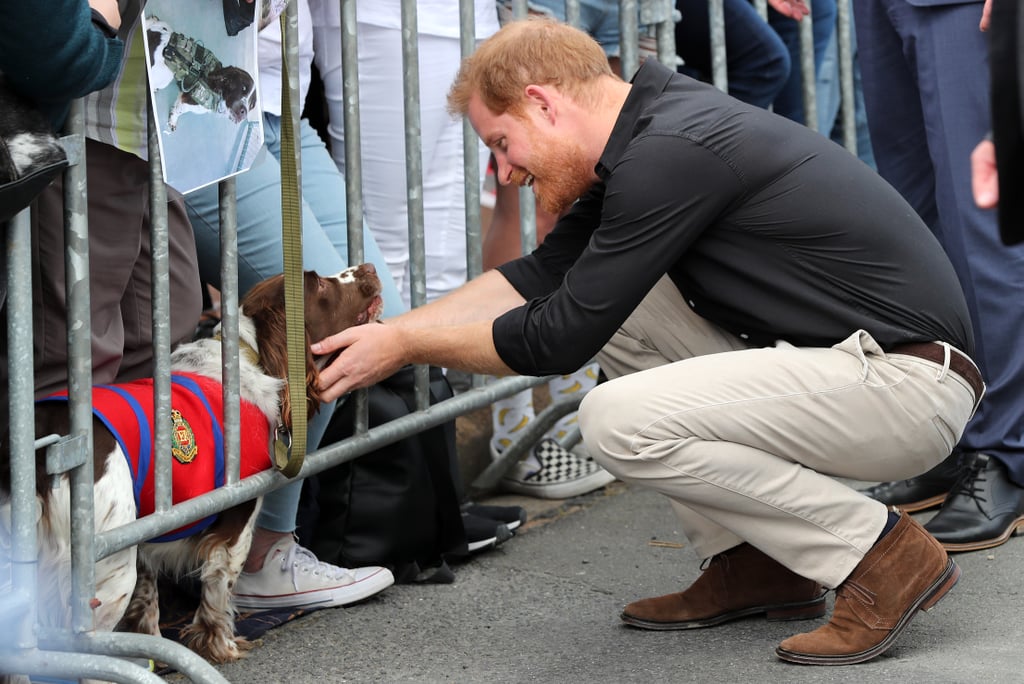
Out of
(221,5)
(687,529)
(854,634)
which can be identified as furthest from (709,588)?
(221,5)

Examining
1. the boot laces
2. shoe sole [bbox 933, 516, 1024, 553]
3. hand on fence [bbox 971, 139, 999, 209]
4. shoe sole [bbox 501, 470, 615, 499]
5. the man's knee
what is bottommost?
shoe sole [bbox 501, 470, 615, 499]

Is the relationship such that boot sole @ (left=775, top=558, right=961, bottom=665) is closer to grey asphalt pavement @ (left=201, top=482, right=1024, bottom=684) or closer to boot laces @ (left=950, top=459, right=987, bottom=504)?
grey asphalt pavement @ (left=201, top=482, right=1024, bottom=684)

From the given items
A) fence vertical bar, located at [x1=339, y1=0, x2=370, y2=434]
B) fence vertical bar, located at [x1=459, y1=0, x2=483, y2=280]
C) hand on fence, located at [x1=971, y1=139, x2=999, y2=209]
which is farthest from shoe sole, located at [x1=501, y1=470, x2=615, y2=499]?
hand on fence, located at [x1=971, y1=139, x2=999, y2=209]

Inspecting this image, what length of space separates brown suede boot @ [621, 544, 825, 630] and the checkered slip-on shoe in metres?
1.06

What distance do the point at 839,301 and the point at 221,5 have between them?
1.41 metres

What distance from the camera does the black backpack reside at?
3.44 metres

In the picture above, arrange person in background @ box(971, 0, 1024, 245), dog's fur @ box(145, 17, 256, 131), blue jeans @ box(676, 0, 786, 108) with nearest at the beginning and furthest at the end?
1. person in background @ box(971, 0, 1024, 245)
2. dog's fur @ box(145, 17, 256, 131)
3. blue jeans @ box(676, 0, 786, 108)

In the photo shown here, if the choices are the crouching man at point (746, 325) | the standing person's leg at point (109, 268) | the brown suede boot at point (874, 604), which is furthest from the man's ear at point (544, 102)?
the brown suede boot at point (874, 604)

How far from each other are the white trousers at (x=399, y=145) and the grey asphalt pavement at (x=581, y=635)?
2.74 feet

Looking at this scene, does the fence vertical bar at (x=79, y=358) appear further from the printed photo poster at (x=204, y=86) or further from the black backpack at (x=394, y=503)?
the black backpack at (x=394, y=503)

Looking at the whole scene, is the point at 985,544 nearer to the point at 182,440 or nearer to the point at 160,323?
the point at 182,440

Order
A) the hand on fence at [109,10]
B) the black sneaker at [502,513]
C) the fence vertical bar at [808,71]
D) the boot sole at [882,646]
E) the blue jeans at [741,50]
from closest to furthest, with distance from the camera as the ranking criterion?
1. the hand on fence at [109,10]
2. the boot sole at [882,646]
3. the black sneaker at [502,513]
4. the blue jeans at [741,50]
5. the fence vertical bar at [808,71]

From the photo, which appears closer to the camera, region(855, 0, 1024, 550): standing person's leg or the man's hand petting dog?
the man's hand petting dog

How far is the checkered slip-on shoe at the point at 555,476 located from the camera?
4230 mm
